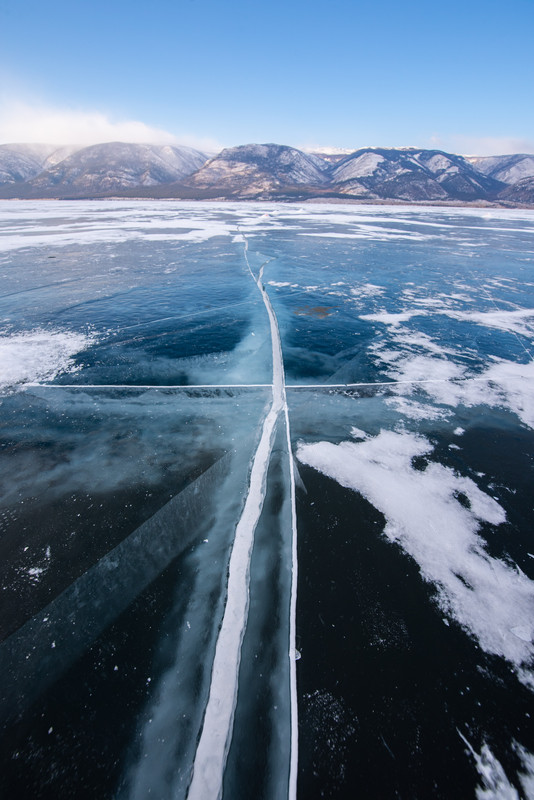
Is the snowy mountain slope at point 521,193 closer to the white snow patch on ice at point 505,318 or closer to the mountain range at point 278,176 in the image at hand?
the mountain range at point 278,176

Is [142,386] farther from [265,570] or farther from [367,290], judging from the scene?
[367,290]

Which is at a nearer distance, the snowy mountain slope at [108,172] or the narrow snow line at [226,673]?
the narrow snow line at [226,673]

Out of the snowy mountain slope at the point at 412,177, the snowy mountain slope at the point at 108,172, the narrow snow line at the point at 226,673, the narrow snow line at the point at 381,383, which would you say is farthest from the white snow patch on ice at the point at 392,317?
the snowy mountain slope at the point at 108,172

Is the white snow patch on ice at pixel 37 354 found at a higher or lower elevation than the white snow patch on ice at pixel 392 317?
lower

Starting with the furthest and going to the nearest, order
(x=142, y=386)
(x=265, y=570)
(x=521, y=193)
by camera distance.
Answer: (x=521, y=193), (x=142, y=386), (x=265, y=570)

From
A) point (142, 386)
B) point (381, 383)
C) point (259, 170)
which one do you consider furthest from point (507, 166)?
point (142, 386)

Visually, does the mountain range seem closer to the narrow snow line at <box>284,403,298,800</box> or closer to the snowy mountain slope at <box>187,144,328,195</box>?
the snowy mountain slope at <box>187,144,328,195</box>

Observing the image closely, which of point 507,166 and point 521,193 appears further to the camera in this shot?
point 507,166

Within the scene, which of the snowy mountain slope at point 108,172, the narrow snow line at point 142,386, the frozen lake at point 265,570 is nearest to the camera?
the frozen lake at point 265,570

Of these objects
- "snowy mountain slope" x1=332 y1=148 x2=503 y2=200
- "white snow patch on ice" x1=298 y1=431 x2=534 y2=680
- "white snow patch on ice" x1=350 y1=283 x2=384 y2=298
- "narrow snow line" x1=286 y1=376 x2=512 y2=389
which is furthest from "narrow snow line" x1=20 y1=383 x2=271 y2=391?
"snowy mountain slope" x1=332 y1=148 x2=503 y2=200
